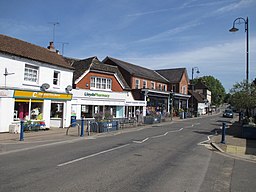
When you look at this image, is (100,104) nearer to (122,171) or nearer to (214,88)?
(122,171)

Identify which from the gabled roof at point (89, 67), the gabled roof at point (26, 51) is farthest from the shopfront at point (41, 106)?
the gabled roof at point (89, 67)

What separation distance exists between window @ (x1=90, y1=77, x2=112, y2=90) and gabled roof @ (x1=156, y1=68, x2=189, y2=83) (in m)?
23.9

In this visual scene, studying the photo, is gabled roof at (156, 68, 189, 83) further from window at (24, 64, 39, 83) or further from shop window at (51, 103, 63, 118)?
window at (24, 64, 39, 83)

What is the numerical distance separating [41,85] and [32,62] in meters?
1.91

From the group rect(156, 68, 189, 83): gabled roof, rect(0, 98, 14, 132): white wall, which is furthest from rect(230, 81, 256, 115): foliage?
rect(156, 68, 189, 83): gabled roof

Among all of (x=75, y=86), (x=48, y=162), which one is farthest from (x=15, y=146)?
(x=75, y=86)

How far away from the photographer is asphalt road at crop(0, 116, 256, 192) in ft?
20.4

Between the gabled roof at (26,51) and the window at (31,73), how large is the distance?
0.77 meters

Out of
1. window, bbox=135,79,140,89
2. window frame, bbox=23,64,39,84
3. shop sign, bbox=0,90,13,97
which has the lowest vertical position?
shop sign, bbox=0,90,13,97

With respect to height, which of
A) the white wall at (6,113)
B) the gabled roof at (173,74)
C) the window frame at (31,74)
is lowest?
the white wall at (6,113)

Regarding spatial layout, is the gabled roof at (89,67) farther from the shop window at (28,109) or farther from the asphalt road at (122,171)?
the asphalt road at (122,171)

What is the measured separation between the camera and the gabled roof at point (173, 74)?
5110cm

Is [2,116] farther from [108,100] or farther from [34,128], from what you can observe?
[108,100]

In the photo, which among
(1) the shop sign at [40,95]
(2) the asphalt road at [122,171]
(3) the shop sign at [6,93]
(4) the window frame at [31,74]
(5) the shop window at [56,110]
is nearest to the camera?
(2) the asphalt road at [122,171]
